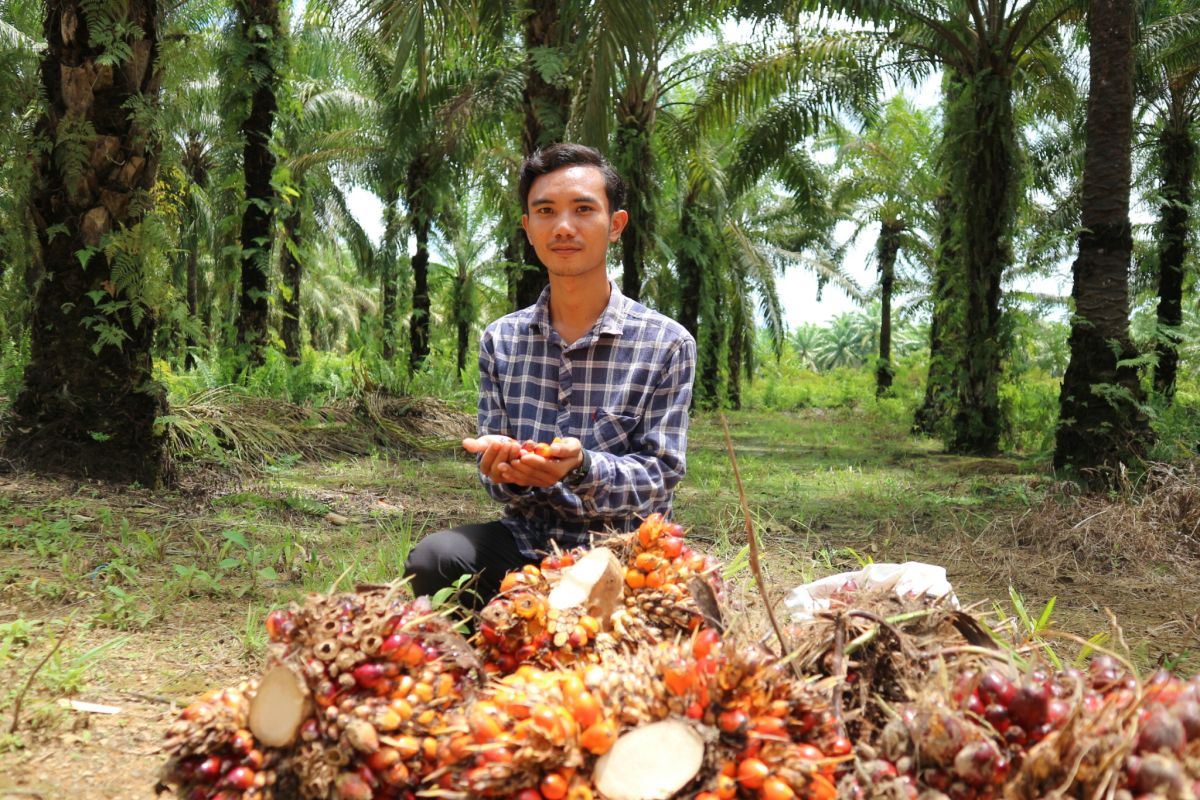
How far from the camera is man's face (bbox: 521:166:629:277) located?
7.52 feet

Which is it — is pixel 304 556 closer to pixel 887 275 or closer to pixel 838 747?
pixel 838 747

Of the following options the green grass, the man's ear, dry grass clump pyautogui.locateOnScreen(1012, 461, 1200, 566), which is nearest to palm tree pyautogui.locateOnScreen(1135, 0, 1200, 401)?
the green grass

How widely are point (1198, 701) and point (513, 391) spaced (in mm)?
1744

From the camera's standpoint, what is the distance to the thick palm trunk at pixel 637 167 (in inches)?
470

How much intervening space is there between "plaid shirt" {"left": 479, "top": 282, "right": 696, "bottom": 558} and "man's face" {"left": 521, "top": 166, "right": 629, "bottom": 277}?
169mm

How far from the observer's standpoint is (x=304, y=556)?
376 centimetres

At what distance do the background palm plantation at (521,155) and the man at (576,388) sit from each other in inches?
121

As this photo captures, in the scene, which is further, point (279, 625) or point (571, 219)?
point (571, 219)

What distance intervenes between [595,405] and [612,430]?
0.31 ft

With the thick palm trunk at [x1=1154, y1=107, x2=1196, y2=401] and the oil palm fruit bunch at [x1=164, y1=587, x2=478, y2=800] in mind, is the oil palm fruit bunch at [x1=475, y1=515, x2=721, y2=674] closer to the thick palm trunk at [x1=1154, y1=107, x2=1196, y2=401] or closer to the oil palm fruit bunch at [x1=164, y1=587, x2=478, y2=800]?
the oil palm fruit bunch at [x1=164, y1=587, x2=478, y2=800]

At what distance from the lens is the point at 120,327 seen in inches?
190

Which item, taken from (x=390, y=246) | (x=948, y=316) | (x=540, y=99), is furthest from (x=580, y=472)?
(x=390, y=246)

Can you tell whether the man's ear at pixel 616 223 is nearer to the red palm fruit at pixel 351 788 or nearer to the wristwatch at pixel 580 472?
the wristwatch at pixel 580 472

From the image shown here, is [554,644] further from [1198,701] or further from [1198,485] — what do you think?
[1198,485]
